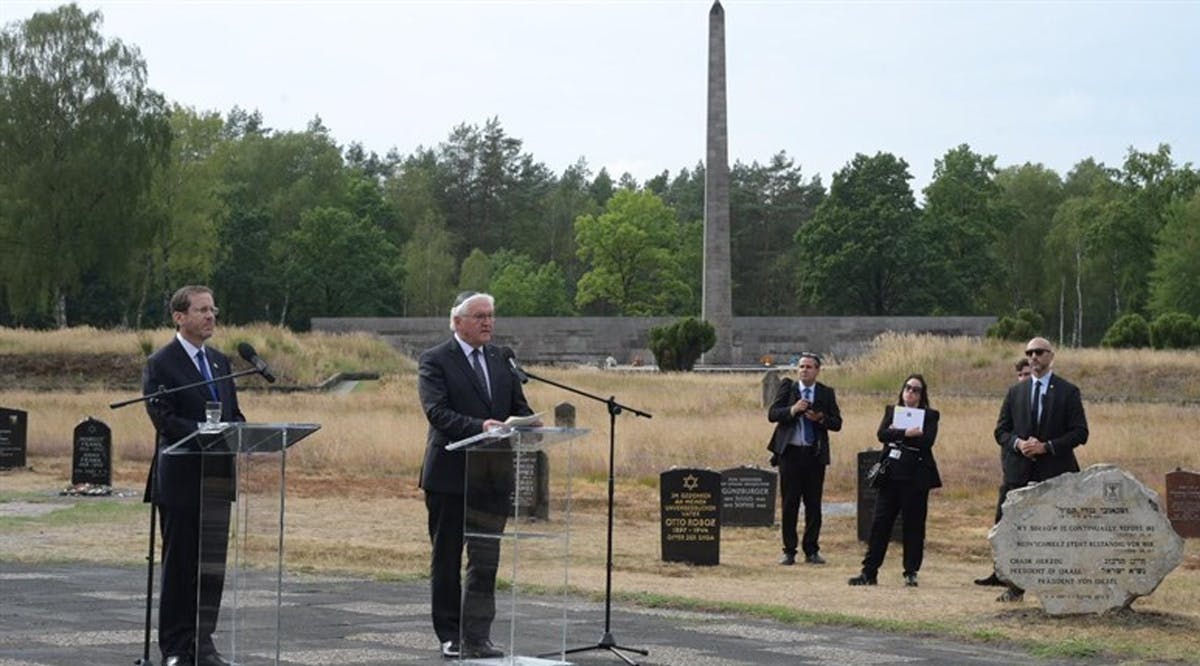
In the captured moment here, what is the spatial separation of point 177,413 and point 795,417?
28.4 ft

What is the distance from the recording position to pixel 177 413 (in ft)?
31.1

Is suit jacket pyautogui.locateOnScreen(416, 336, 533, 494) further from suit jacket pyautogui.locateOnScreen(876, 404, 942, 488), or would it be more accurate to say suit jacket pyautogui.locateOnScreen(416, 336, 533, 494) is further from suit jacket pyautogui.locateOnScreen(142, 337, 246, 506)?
suit jacket pyautogui.locateOnScreen(876, 404, 942, 488)

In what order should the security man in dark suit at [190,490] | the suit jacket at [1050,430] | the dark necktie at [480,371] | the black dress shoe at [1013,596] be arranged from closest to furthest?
the security man in dark suit at [190,490]
the dark necktie at [480,371]
the black dress shoe at [1013,596]
the suit jacket at [1050,430]

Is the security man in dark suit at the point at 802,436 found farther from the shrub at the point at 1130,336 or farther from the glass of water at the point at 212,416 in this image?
the shrub at the point at 1130,336

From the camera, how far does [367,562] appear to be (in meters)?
16.8

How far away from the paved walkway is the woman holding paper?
2.83 metres

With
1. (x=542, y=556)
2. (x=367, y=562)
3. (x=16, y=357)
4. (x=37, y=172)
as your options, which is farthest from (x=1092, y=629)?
(x=37, y=172)

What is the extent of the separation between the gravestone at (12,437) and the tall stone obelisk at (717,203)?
132 feet

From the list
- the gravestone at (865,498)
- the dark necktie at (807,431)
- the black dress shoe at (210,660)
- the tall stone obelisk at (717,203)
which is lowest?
the black dress shoe at (210,660)

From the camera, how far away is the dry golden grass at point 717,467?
14.2m

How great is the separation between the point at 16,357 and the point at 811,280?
164 ft

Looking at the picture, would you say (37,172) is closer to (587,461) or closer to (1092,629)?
(587,461)

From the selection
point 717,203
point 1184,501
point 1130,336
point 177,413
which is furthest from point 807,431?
point 717,203

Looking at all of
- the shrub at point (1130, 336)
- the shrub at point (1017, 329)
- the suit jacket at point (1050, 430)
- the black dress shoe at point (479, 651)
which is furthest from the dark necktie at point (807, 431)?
the shrub at point (1130, 336)
